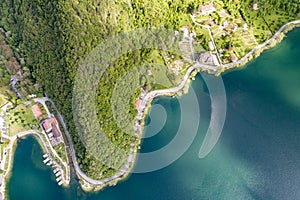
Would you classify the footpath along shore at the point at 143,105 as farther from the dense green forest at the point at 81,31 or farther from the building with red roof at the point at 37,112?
the building with red roof at the point at 37,112

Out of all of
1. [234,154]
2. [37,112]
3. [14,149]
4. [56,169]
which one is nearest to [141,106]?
[234,154]

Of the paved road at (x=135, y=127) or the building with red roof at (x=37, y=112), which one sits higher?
the building with red roof at (x=37, y=112)

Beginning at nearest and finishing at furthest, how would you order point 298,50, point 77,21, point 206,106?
point 77,21, point 206,106, point 298,50

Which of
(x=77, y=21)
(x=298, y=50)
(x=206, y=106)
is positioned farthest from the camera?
(x=298, y=50)

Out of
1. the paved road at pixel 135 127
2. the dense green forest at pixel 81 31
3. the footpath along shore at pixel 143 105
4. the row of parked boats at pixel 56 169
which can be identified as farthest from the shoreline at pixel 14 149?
the dense green forest at pixel 81 31

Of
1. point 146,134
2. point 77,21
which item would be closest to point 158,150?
point 146,134

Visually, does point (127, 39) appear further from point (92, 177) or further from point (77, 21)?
point (92, 177)

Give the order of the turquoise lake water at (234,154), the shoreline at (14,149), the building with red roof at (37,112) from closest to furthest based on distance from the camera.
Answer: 1. the turquoise lake water at (234,154)
2. the shoreline at (14,149)
3. the building with red roof at (37,112)
